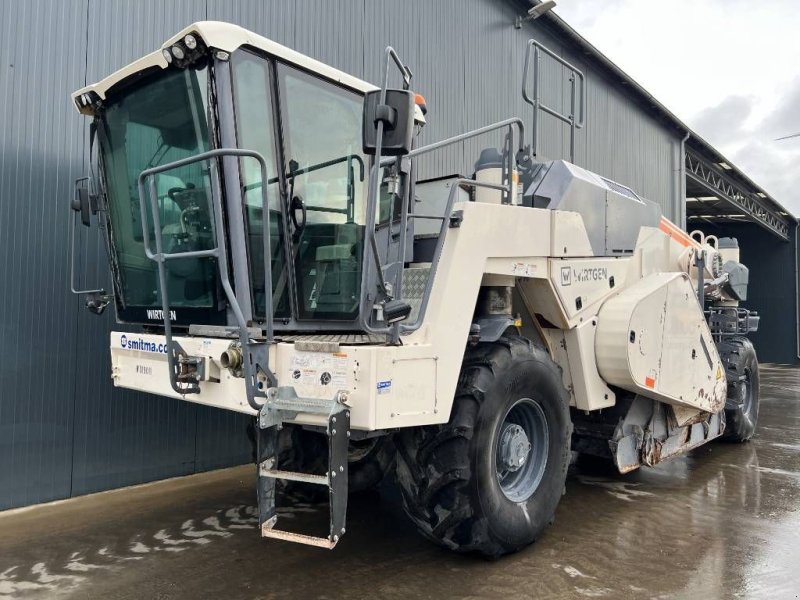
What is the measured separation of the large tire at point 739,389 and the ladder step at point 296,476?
5.83 metres

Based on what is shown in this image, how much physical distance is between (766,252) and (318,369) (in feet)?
82.2

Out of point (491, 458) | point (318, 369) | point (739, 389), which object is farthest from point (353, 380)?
point (739, 389)

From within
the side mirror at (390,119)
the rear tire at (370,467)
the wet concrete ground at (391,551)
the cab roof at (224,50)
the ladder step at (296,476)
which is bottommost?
the wet concrete ground at (391,551)

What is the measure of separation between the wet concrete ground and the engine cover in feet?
3.02

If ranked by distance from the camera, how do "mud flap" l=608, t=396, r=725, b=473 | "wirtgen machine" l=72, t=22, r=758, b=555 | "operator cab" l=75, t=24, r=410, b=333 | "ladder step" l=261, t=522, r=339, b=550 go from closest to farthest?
"ladder step" l=261, t=522, r=339, b=550
"wirtgen machine" l=72, t=22, r=758, b=555
"operator cab" l=75, t=24, r=410, b=333
"mud flap" l=608, t=396, r=725, b=473

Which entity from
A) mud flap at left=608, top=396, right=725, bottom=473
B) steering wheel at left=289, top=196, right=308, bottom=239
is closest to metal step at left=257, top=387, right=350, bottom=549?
steering wheel at left=289, top=196, right=308, bottom=239

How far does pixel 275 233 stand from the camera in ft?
12.0

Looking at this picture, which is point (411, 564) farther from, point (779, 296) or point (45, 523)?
point (779, 296)

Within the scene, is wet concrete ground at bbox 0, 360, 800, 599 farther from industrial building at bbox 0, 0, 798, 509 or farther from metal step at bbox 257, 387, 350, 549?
metal step at bbox 257, 387, 350, 549

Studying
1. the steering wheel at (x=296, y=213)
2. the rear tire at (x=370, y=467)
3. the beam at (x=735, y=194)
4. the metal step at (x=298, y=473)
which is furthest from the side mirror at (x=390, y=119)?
the beam at (x=735, y=194)

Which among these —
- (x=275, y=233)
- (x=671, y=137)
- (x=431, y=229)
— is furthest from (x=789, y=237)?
(x=275, y=233)

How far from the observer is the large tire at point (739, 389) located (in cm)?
752

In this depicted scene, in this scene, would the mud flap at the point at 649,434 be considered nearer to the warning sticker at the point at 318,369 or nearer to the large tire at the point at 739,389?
the large tire at the point at 739,389

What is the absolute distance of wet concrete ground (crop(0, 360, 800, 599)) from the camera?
362 centimetres
